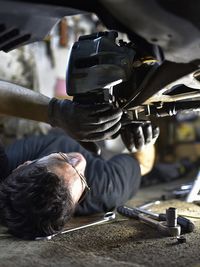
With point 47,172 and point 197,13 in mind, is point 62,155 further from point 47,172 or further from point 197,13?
point 197,13

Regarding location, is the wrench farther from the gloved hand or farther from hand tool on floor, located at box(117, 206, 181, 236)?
the gloved hand

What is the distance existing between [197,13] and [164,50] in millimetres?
85

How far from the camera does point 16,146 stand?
157 cm

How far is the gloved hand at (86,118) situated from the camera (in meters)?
0.98

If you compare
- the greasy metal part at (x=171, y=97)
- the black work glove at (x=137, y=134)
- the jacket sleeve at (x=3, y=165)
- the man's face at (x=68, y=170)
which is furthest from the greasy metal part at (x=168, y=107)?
the jacket sleeve at (x=3, y=165)

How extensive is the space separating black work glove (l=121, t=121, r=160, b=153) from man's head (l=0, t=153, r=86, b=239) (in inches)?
8.2

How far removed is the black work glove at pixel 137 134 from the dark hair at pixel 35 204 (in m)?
0.27

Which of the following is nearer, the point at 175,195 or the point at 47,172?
the point at 47,172

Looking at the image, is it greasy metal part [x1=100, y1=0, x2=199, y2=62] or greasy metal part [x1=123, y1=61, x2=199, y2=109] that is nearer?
greasy metal part [x1=100, y1=0, x2=199, y2=62]

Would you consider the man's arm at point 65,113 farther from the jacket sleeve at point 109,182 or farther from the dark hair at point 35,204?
the jacket sleeve at point 109,182

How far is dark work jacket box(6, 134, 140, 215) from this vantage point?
54.1 inches

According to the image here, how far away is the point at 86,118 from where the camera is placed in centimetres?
98

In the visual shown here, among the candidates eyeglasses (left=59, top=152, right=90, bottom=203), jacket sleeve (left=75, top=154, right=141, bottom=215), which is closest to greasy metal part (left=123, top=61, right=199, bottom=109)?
eyeglasses (left=59, top=152, right=90, bottom=203)

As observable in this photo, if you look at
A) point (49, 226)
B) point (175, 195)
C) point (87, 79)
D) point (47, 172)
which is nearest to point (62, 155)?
point (47, 172)
